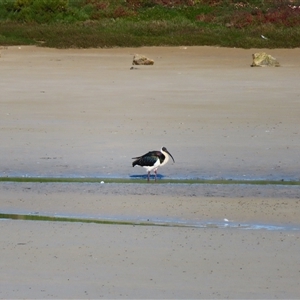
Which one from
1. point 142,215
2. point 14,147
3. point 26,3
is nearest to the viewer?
point 142,215

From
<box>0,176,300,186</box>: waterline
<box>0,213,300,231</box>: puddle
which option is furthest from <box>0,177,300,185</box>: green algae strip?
<box>0,213,300,231</box>: puddle

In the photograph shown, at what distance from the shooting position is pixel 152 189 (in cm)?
1127

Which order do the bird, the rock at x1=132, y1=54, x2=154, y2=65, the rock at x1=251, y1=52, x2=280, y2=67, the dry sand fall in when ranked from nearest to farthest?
1. the dry sand
2. the bird
3. the rock at x1=251, y1=52, x2=280, y2=67
4. the rock at x1=132, y1=54, x2=154, y2=65

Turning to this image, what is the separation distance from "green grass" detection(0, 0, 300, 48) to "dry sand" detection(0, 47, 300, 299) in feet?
32.1

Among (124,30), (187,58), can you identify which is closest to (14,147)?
(187,58)

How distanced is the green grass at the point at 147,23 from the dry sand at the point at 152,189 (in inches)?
385

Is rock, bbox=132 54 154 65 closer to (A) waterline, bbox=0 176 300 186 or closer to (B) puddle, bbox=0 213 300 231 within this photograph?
(A) waterline, bbox=0 176 300 186

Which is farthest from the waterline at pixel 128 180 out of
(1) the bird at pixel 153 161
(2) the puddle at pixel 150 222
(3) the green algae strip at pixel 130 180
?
(2) the puddle at pixel 150 222

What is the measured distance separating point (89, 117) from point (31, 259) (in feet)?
28.5

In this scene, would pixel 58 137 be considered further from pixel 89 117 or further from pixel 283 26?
pixel 283 26

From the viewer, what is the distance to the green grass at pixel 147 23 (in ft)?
111

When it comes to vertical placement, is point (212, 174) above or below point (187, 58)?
above

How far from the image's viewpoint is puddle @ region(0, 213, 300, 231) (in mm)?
9344

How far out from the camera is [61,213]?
1000 cm
